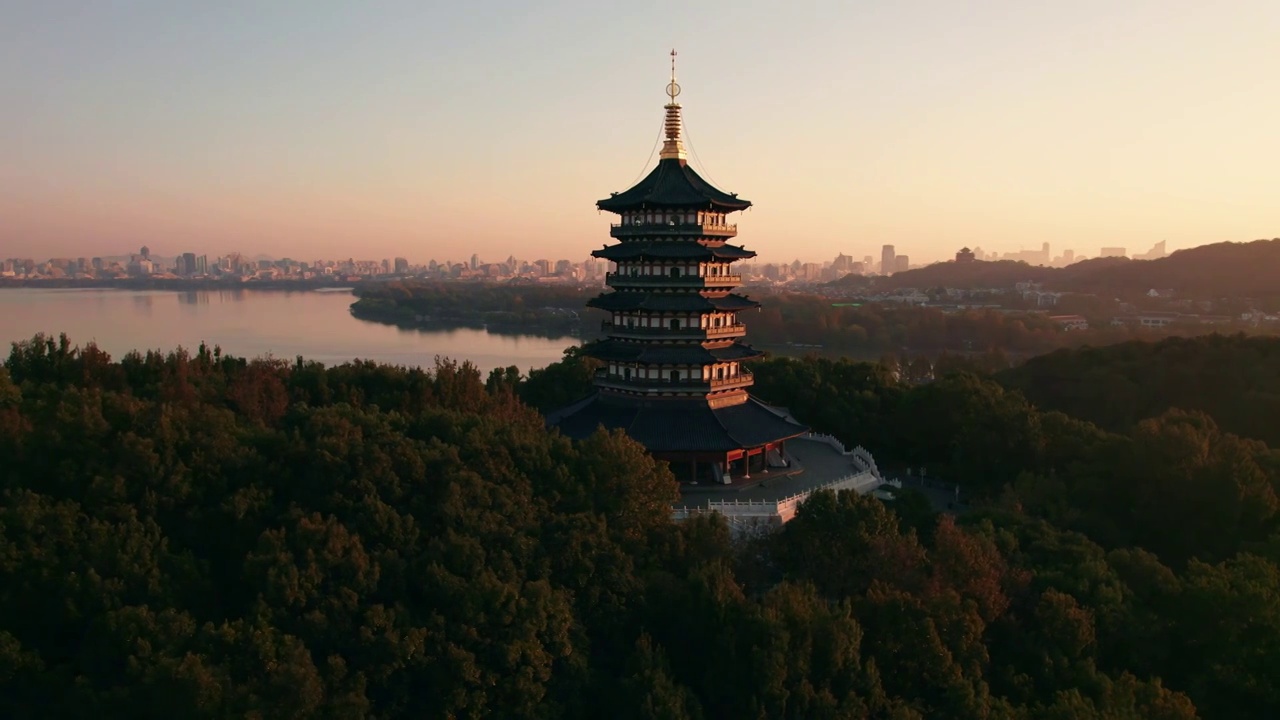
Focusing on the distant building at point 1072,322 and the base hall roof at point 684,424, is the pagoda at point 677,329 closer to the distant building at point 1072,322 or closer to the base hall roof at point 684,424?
the base hall roof at point 684,424

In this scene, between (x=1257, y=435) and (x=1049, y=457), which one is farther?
(x=1257, y=435)

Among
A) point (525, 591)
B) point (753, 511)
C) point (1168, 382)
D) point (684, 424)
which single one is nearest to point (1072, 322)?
point (1168, 382)

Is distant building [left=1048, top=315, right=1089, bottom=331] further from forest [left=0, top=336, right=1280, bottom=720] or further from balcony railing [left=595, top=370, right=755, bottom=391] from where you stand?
forest [left=0, top=336, right=1280, bottom=720]

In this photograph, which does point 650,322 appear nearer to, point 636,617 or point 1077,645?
point 636,617

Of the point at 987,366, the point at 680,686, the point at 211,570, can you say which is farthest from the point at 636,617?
the point at 987,366

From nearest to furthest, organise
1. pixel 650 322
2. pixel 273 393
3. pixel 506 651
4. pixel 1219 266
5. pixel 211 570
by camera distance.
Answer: pixel 506 651 → pixel 211 570 → pixel 650 322 → pixel 273 393 → pixel 1219 266

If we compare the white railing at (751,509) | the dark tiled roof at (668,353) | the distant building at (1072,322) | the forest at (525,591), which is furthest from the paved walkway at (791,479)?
the distant building at (1072,322)

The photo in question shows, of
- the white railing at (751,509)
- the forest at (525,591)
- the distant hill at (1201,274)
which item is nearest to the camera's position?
the forest at (525,591)
